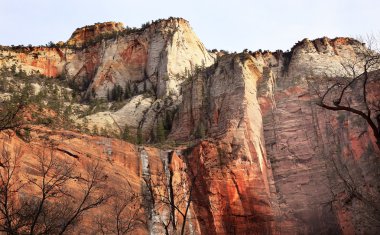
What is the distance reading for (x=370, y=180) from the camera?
→ 32.9 meters

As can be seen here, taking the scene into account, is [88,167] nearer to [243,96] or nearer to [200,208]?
[200,208]

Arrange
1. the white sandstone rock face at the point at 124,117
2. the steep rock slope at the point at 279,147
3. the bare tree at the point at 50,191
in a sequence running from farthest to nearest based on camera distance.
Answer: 1. the white sandstone rock face at the point at 124,117
2. the steep rock slope at the point at 279,147
3. the bare tree at the point at 50,191

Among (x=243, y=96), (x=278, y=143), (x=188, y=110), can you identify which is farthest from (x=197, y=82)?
(x=278, y=143)

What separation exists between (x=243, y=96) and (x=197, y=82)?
283 inches

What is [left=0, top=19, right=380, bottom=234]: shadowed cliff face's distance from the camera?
33531 millimetres

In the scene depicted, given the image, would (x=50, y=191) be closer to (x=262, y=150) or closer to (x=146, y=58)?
(x=262, y=150)

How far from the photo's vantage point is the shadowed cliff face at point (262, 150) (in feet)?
110

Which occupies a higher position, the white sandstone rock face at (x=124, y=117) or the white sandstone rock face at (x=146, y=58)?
the white sandstone rock face at (x=146, y=58)

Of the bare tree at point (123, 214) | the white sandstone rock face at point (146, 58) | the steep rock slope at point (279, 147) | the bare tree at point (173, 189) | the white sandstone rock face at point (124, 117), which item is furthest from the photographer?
the white sandstone rock face at point (146, 58)

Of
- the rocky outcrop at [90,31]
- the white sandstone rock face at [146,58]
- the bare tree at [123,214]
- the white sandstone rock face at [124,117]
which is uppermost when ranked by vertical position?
the rocky outcrop at [90,31]

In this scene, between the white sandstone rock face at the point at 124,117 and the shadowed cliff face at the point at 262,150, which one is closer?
the shadowed cliff face at the point at 262,150

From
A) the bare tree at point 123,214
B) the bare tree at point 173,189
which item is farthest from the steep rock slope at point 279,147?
→ the bare tree at point 123,214

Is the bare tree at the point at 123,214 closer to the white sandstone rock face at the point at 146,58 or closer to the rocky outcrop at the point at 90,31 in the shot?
the white sandstone rock face at the point at 146,58

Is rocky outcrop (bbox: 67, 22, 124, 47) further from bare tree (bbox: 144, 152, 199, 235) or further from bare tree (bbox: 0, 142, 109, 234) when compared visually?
bare tree (bbox: 0, 142, 109, 234)
